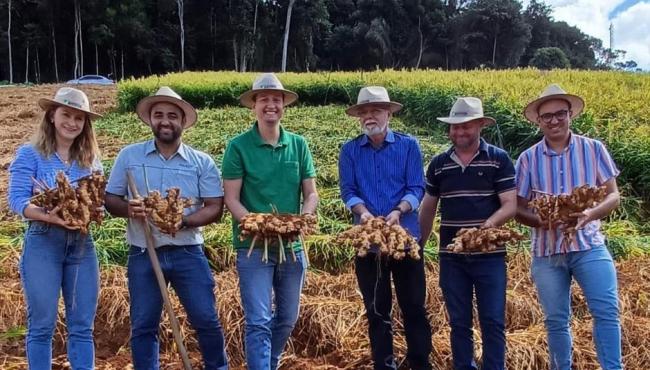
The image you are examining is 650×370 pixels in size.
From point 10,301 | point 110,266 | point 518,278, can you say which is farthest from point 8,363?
point 518,278

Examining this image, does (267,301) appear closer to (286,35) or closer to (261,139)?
(261,139)

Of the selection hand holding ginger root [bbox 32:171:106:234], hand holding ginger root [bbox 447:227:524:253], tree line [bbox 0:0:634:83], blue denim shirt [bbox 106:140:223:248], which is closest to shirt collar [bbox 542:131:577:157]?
hand holding ginger root [bbox 447:227:524:253]

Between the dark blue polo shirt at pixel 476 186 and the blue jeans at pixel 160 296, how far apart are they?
1.22 meters

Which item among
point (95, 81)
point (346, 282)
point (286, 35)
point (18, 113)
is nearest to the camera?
point (346, 282)

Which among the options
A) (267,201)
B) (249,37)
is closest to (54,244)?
(267,201)

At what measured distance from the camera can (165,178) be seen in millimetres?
2824

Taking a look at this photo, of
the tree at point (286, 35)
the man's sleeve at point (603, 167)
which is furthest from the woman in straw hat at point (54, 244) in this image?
the tree at point (286, 35)

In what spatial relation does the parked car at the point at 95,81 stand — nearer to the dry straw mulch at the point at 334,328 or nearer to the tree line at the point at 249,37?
the tree line at the point at 249,37

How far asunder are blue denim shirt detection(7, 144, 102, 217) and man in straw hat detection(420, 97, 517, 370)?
1.81 metres

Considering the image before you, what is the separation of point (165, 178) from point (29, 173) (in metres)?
0.60

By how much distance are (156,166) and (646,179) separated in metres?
5.59

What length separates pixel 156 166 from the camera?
2.83 metres

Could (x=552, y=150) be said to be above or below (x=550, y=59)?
below

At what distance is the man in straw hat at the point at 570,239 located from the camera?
2688mm
